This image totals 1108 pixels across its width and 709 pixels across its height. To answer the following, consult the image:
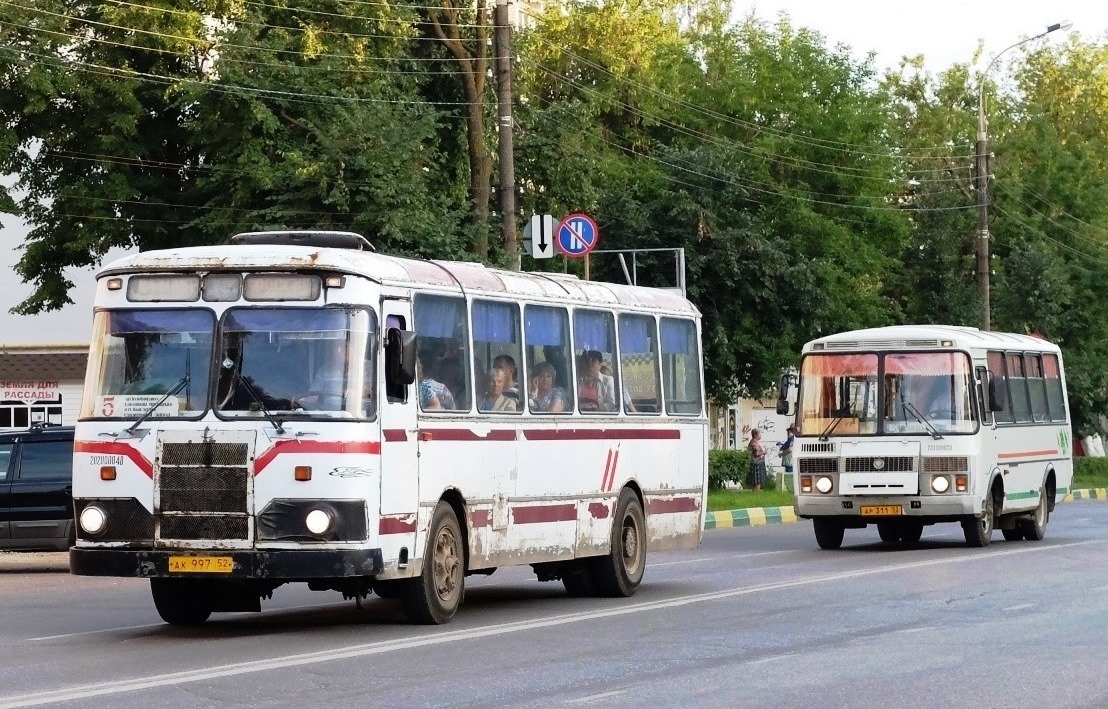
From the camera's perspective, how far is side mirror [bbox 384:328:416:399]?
14.3 m

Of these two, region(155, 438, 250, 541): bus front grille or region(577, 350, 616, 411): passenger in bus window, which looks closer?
region(155, 438, 250, 541): bus front grille

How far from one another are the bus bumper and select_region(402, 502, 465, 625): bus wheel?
98 centimetres

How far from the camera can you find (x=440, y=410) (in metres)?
15.3

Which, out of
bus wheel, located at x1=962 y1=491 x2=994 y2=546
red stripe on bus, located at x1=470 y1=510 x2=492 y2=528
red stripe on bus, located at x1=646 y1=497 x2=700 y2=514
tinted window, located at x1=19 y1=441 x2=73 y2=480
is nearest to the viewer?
red stripe on bus, located at x1=470 y1=510 x2=492 y2=528

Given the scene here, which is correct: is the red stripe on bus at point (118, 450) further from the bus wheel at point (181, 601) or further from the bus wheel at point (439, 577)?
the bus wheel at point (439, 577)

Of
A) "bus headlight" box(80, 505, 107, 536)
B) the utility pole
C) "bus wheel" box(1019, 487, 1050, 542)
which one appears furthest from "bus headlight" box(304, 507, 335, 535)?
"bus wheel" box(1019, 487, 1050, 542)

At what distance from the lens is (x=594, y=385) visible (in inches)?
720

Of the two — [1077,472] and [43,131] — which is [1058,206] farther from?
[43,131]

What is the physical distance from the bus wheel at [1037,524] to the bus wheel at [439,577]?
14.9 metres

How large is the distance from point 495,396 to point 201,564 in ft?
11.1

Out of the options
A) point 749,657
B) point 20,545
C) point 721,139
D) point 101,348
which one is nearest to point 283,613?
point 101,348

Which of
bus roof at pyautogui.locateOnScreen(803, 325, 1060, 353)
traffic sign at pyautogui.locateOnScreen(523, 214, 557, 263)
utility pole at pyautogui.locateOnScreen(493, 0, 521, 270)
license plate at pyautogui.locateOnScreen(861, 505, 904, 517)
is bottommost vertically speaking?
license plate at pyautogui.locateOnScreen(861, 505, 904, 517)

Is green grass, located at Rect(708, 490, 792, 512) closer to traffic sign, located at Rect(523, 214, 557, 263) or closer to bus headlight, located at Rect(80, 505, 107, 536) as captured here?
traffic sign, located at Rect(523, 214, 557, 263)

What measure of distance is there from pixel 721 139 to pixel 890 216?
565 cm
